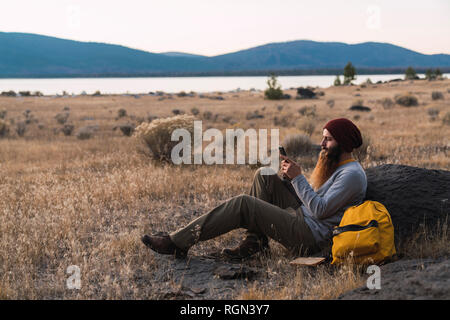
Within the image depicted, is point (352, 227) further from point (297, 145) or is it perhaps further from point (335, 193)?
point (297, 145)

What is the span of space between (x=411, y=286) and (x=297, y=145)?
8438mm

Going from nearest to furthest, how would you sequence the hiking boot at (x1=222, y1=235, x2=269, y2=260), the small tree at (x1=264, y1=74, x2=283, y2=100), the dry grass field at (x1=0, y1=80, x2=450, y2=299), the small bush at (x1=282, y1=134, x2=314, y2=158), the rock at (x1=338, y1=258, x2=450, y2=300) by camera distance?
the rock at (x1=338, y1=258, x2=450, y2=300) < the dry grass field at (x1=0, y1=80, x2=450, y2=299) < the hiking boot at (x1=222, y1=235, x2=269, y2=260) < the small bush at (x1=282, y1=134, x2=314, y2=158) < the small tree at (x1=264, y1=74, x2=283, y2=100)

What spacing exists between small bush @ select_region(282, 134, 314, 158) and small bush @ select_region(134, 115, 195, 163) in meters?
2.52

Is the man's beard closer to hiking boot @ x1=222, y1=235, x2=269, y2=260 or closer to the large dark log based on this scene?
the large dark log

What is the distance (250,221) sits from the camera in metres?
4.35

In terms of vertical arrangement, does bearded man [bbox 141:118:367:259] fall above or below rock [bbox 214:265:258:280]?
above

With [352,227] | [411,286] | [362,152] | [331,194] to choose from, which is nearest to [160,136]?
[362,152]

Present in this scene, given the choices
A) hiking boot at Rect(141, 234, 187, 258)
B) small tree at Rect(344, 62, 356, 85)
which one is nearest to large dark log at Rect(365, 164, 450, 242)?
hiking boot at Rect(141, 234, 187, 258)

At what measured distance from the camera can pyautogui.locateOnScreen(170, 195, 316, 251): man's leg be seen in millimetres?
4309

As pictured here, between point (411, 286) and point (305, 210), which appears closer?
point (411, 286)

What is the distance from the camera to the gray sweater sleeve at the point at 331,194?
4.05m

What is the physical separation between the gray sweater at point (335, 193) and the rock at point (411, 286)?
744mm
